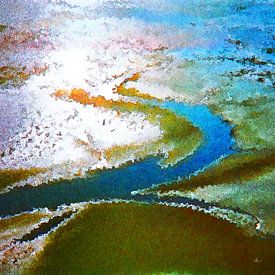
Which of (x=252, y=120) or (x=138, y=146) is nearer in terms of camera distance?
(x=138, y=146)

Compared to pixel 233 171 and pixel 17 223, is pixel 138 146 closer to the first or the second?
pixel 233 171

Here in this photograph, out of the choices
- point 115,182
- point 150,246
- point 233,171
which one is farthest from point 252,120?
point 150,246

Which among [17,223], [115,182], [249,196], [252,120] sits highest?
[252,120]

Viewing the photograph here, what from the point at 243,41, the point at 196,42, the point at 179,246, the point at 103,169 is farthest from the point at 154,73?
the point at 179,246

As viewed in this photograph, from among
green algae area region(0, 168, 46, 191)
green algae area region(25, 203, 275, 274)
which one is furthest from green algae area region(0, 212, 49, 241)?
green algae area region(0, 168, 46, 191)

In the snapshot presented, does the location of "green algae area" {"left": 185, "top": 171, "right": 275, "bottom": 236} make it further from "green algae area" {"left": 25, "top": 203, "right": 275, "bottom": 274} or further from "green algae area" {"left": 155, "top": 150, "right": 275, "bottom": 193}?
"green algae area" {"left": 25, "top": 203, "right": 275, "bottom": 274}

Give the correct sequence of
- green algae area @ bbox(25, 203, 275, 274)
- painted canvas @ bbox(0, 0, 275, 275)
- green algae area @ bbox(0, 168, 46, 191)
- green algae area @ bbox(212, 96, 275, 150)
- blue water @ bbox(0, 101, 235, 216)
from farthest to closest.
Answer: green algae area @ bbox(212, 96, 275, 150) < green algae area @ bbox(0, 168, 46, 191) < blue water @ bbox(0, 101, 235, 216) < painted canvas @ bbox(0, 0, 275, 275) < green algae area @ bbox(25, 203, 275, 274)

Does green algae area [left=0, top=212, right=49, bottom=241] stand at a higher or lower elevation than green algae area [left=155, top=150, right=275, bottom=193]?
lower
